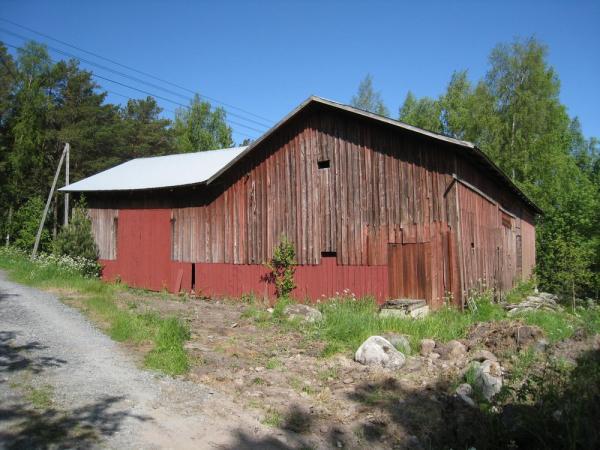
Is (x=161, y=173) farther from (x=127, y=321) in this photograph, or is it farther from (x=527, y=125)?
(x=527, y=125)

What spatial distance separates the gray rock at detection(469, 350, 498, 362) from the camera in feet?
24.2

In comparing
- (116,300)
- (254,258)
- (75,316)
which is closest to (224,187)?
(254,258)

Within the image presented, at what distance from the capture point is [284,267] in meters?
14.5

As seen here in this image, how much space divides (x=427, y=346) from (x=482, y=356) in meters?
1.02

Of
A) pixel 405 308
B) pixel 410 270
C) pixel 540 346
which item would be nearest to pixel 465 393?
pixel 540 346

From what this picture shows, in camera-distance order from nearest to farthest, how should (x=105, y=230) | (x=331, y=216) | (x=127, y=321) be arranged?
1. (x=127, y=321)
2. (x=331, y=216)
3. (x=105, y=230)

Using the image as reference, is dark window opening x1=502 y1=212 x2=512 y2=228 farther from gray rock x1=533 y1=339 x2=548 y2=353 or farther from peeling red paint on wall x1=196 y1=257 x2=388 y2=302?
gray rock x1=533 y1=339 x2=548 y2=353

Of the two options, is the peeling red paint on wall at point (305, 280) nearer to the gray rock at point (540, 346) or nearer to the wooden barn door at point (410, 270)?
the wooden barn door at point (410, 270)

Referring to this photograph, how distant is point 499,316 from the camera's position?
10.6 meters

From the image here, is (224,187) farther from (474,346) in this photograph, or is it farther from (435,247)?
(474,346)

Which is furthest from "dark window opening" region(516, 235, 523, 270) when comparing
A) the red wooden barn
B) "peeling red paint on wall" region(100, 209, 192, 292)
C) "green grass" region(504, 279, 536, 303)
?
"peeling red paint on wall" region(100, 209, 192, 292)

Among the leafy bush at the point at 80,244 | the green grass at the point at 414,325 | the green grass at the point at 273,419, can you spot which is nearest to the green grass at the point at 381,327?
the green grass at the point at 414,325

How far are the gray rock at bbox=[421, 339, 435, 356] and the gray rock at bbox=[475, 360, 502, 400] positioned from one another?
128cm

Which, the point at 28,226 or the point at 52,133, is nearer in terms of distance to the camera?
the point at 28,226
